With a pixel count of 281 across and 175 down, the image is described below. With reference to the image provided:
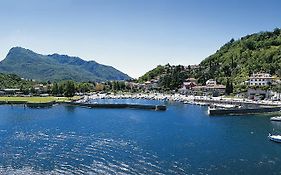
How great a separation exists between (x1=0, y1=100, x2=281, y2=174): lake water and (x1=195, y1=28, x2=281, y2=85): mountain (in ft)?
249

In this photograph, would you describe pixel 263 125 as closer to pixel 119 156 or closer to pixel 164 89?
pixel 119 156

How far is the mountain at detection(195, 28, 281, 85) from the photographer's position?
148750 mm

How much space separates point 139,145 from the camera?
48219 millimetres

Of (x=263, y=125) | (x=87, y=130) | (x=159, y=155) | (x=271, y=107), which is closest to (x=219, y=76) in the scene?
(x=271, y=107)

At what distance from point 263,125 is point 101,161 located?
35.3 metres

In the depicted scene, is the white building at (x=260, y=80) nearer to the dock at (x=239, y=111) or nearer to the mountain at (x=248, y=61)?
the mountain at (x=248, y=61)

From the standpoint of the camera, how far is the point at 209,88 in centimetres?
13388

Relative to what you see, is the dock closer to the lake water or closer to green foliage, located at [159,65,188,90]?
the lake water

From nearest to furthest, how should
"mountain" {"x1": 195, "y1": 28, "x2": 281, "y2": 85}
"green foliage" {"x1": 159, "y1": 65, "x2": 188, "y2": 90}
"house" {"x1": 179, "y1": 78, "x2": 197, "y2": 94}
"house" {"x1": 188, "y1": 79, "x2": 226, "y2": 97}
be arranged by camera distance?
"house" {"x1": 188, "y1": 79, "x2": 226, "y2": 97}
"house" {"x1": 179, "y1": 78, "x2": 197, "y2": 94}
"mountain" {"x1": 195, "y1": 28, "x2": 281, "y2": 85}
"green foliage" {"x1": 159, "y1": 65, "x2": 188, "y2": 90}

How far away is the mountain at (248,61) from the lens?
149 metres

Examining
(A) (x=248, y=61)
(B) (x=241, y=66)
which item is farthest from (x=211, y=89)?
(A) (x=248, y=61)

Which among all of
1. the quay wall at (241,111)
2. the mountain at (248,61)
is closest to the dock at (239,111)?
the quay wall at (241,111)

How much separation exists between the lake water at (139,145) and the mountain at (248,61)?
76019mm

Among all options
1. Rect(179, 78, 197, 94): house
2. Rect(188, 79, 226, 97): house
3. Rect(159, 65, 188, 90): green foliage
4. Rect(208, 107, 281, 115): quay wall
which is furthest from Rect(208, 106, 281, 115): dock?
Rect(159, 65, 188, 90): green foliage
